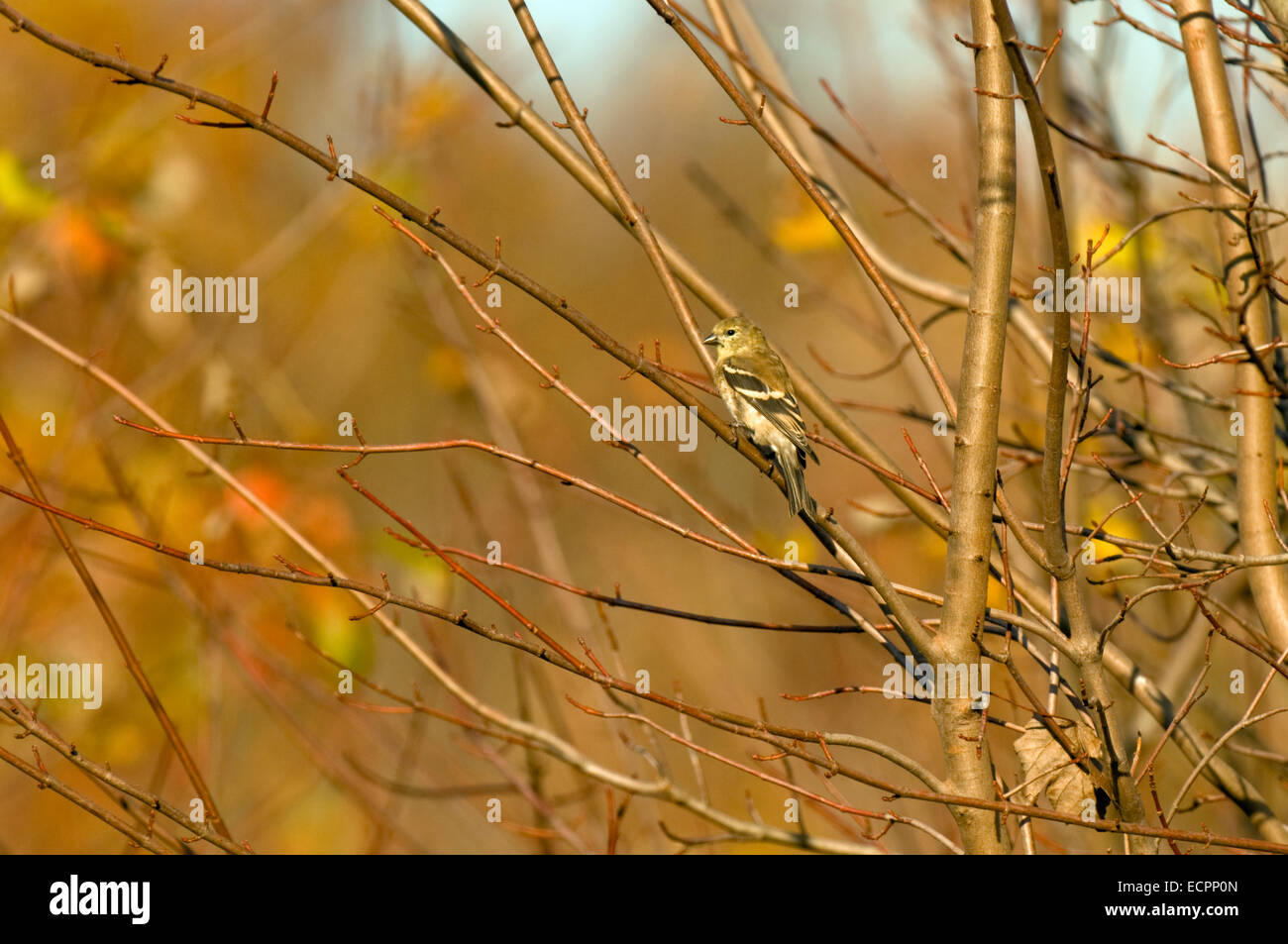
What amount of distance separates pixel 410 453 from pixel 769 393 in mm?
2156

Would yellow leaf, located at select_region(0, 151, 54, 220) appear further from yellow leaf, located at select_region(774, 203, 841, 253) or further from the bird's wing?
yellow leaf, located at select_region(774, 203, 841, 253)

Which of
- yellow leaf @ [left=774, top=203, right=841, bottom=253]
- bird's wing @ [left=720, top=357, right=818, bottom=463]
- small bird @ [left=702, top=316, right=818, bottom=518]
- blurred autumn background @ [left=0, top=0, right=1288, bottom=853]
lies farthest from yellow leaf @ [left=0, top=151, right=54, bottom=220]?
yellow leaf @ [left=774, top=203, right=841, bottom=253]

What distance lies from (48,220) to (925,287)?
479 centimetres

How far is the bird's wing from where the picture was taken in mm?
5180

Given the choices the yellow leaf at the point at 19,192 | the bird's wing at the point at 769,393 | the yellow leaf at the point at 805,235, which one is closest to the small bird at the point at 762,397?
the bird's wing at the point at 769,393

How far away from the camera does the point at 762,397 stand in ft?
18.4

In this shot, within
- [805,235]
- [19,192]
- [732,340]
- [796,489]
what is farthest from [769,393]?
[19,192]

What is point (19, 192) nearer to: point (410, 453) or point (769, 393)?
point (410, 453)

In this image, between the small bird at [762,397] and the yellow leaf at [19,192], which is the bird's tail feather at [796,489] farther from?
the yellow leaf at [19,192]

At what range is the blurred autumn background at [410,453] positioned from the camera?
488 centimetres

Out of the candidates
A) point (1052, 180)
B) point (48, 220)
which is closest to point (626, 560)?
point (48, 220)

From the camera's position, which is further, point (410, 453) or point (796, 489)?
point (410, 453)
